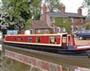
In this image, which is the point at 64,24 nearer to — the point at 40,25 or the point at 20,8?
the point at 40,25

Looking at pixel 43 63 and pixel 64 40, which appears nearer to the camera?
pixel 43 63

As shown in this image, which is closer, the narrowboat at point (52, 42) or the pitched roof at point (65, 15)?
the narrowboat at point (52, 42)

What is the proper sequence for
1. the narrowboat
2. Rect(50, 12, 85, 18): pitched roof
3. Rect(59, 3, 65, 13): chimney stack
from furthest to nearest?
Rect(59, 3, 65, 13): chimney stack → Rect(50, 12, 85, 18): pitched roof → the narrowboat

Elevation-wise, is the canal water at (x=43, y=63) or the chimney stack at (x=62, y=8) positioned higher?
the chimney stack at (x=62, y=8)

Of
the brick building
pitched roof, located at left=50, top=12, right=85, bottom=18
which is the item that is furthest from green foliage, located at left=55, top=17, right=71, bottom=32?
pitched roof, located at left=50, top=12, right=85, bottom=18

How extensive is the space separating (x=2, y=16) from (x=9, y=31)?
9.74 ft

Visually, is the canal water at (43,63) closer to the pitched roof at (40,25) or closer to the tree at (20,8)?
the tree at (20,8)

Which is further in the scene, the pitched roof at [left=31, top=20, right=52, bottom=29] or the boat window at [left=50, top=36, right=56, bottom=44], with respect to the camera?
the pitched roof at [left=31, top=20, right=52, bottom=29]

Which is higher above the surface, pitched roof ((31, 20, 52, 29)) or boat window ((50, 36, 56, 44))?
pitched roof ((31, 20, 52, 29))

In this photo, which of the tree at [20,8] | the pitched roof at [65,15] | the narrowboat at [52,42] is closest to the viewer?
the narrowboat at [52,42]

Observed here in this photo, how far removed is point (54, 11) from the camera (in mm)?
78312

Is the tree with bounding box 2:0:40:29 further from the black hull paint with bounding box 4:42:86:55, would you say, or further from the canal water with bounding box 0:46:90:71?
the canal water with bounding box 0:46:90:71

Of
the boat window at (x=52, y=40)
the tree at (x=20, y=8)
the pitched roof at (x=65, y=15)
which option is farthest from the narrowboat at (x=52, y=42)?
the pitched roof at (x=65, y=15)

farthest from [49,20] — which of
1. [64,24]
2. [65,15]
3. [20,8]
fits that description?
[20,8]
